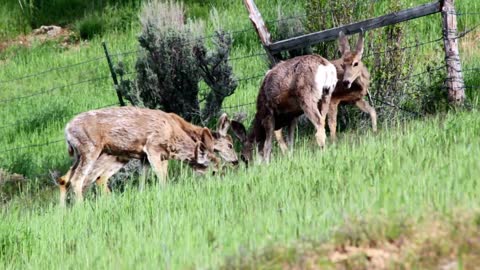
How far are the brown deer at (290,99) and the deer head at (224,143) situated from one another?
0.52 feet

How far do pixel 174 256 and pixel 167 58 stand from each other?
344 inches

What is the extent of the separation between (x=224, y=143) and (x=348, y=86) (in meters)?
1.86

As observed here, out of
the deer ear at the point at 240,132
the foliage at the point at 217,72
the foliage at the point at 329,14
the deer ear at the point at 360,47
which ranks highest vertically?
the foliage at the point at 329,14

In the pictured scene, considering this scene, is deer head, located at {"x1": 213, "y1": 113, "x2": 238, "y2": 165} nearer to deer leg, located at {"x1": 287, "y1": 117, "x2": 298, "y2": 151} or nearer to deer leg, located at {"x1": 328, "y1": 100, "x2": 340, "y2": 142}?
deer leg, located at {"x1": 287, "y1": 117, "x2": 298, "y2": 151}

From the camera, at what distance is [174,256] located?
772cm

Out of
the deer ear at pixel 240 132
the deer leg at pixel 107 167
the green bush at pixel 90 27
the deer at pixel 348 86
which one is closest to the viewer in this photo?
the deer leg at pixel 107 167

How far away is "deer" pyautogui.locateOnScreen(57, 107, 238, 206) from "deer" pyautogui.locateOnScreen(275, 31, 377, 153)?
117 centimetres

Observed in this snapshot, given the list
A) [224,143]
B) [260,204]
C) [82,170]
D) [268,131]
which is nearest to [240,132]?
[224,143]

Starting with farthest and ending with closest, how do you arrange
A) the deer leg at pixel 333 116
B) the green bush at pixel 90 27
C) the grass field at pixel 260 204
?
the green bush at pixel 90 27
the deer leg at pixel 333 116
the grass field at pixel 260 204

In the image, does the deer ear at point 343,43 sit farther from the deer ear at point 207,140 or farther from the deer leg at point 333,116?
the deer ear at point 207,140

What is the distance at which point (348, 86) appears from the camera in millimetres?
13906

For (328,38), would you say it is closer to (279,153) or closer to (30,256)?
(279,153)

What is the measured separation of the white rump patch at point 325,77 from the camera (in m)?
13.4

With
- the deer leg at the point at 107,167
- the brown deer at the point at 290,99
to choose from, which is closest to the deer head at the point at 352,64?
the brown deer at the point at 290,99
